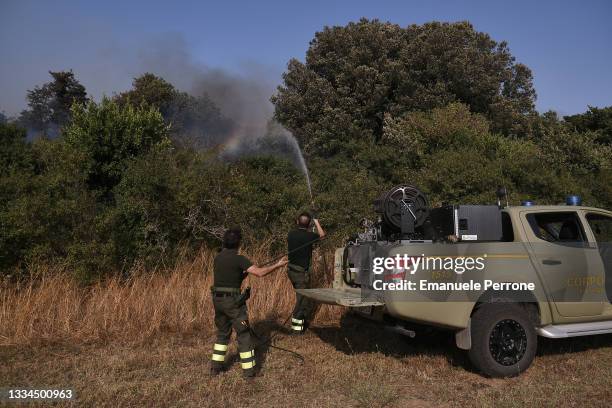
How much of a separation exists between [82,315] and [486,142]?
14.2 metres

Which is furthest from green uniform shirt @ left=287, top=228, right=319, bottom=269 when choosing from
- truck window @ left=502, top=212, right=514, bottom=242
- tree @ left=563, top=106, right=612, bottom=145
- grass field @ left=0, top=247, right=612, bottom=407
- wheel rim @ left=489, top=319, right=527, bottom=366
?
tree @ left=563, top=106, right=612, bottom=145

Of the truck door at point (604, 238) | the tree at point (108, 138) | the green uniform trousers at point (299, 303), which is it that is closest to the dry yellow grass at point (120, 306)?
the green uniform trousers at point (299, 303)

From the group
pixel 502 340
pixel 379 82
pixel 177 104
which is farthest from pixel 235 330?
pixel 177 104

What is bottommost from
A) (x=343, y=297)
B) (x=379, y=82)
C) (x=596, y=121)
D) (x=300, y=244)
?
(x=343, y=297)

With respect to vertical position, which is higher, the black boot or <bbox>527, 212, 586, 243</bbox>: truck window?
<bbox>527, 212, 586, 243</bbox>: truck window

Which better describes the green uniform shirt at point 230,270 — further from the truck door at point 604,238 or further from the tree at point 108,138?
the tree at point 108,138

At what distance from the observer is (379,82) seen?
2748 cm

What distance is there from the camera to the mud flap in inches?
213

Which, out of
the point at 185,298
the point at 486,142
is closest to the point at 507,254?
the point at 185,298

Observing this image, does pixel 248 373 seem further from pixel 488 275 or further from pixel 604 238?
pixel 604 238

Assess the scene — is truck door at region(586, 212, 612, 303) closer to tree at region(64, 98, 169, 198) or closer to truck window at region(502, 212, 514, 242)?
truck window at region(502, 212, 514, 242)

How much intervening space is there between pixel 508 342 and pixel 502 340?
9 cm

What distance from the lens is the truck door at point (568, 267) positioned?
5.80 meters

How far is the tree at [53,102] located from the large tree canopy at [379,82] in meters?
17.2
